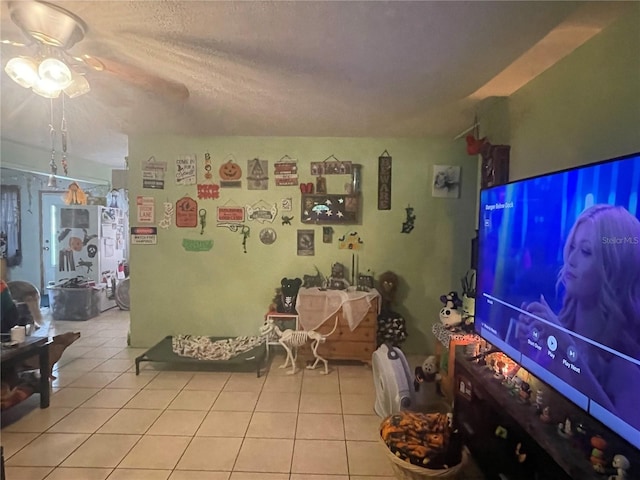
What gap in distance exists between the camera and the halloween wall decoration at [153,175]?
373cm

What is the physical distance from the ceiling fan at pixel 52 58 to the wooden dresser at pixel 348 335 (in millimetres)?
2269

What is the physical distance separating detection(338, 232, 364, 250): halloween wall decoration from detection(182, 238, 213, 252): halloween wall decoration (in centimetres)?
130

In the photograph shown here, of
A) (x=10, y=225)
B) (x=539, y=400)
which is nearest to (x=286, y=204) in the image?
(x=539, y=400)

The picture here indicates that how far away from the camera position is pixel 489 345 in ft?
6.95

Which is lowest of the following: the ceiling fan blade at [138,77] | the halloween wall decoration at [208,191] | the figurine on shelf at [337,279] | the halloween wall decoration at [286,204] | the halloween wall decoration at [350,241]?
the figurine on shelf at [337,279]

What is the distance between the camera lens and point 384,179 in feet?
12.1

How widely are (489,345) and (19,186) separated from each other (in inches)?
238

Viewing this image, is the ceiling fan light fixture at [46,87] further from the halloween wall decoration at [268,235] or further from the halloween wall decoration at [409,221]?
the halloween wall decoration at [409,221]

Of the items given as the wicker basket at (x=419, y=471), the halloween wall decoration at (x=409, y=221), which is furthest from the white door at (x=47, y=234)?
the wicker basket at (x=419, y=471)

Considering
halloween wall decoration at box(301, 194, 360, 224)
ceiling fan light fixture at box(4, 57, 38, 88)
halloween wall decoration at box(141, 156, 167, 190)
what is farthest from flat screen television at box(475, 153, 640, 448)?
halloween wall decoration at box(141, 156, 167, 190)

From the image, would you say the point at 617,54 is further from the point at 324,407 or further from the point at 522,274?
the point at 324,407

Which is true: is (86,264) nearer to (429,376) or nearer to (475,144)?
(429,376)

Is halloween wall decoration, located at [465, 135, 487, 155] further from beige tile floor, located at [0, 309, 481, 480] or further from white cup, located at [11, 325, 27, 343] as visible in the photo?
white cup, located at [11, 325, 27, 343]

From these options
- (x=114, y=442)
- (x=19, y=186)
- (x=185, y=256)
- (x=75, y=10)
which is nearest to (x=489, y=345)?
(x=114, y=442)
